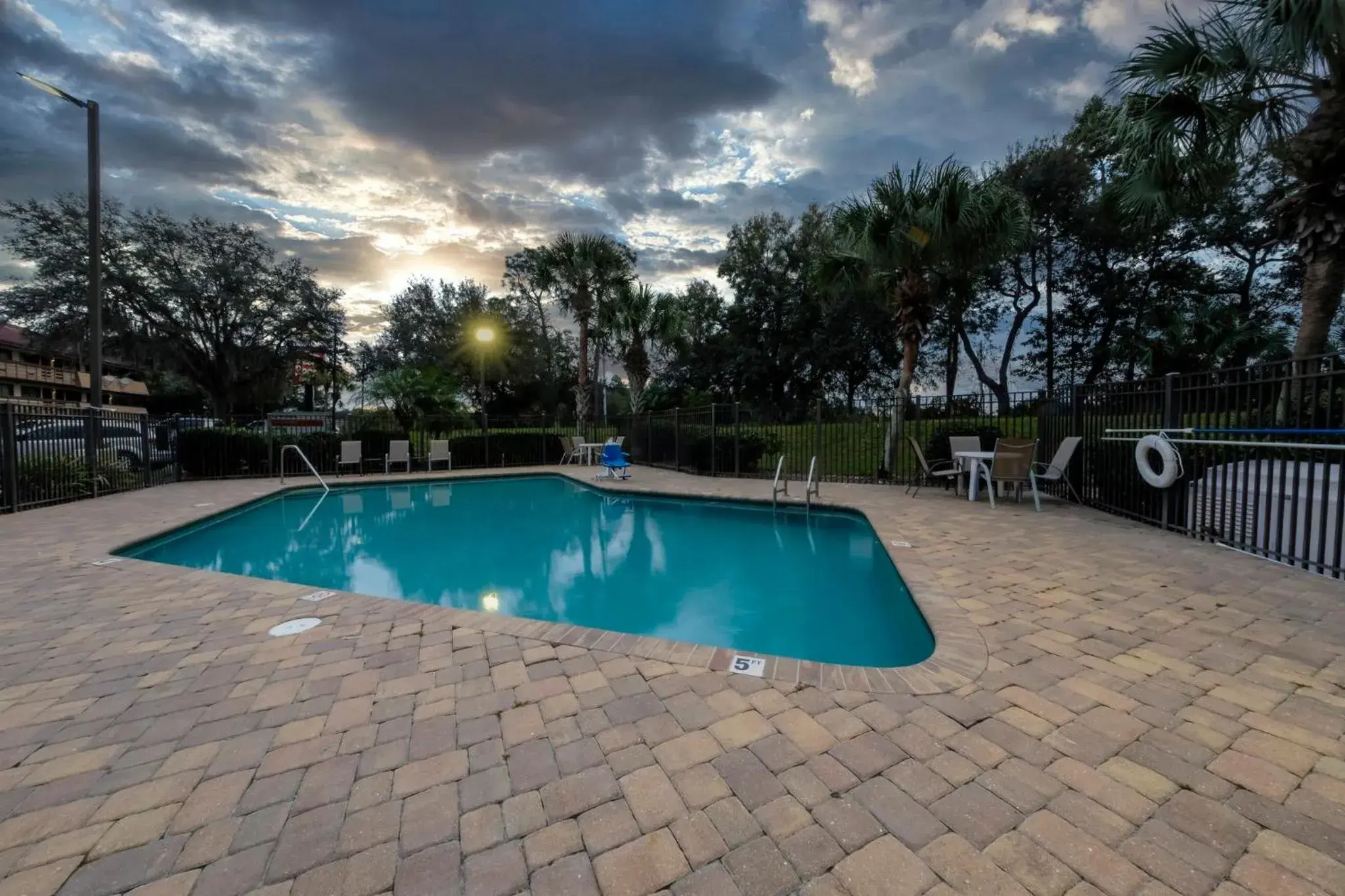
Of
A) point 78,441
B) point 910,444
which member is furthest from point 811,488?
point 78,441

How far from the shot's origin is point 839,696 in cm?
213

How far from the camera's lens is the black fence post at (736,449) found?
10.7 metres

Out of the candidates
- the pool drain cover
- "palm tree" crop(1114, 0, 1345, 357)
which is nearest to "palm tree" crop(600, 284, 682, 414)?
"palm tree" crop(1114, 0, 1345, 357)

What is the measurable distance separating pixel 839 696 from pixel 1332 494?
15.2 feet

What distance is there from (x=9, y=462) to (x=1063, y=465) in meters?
14.0

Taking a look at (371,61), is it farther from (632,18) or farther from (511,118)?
(632,18)

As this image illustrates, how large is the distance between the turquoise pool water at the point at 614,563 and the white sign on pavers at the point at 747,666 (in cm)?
101

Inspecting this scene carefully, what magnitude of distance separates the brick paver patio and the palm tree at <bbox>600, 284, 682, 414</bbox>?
14.5 metres

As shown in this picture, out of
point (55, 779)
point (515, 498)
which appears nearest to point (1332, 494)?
point (55, 779)

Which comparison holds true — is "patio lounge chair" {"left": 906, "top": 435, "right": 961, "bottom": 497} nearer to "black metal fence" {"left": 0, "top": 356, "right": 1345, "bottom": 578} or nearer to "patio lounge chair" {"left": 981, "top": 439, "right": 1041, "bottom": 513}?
"black metal fence" {"left": 0, "top": 356, "right": 1345, "bottom": 578}

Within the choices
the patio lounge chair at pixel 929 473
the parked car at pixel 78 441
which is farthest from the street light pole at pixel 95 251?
the patio lounge chair at pixel 929 473

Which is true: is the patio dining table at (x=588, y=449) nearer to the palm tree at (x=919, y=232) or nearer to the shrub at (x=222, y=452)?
the shrub at (x=222, y=452)

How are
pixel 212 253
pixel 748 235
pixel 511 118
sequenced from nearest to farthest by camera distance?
1. pixel 511 118
2. pixel 212 253
3. pixel 748 235

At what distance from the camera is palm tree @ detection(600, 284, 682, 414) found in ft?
54.2
